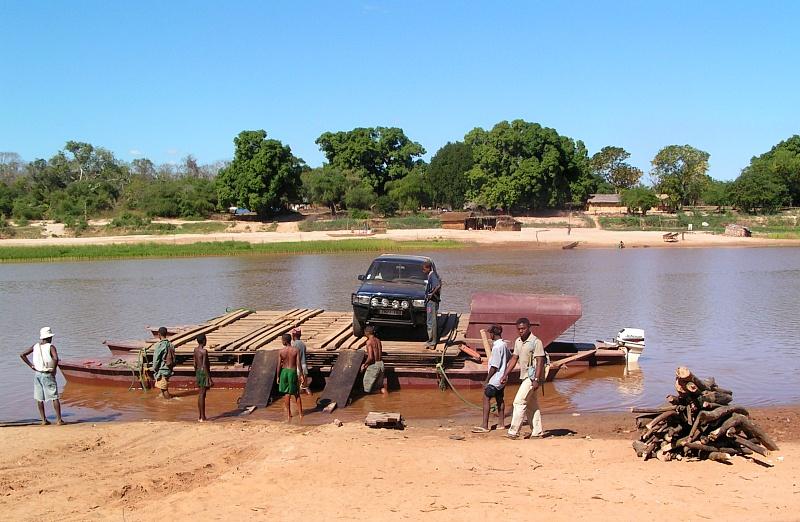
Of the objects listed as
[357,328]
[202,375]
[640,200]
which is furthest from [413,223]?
[202,375]

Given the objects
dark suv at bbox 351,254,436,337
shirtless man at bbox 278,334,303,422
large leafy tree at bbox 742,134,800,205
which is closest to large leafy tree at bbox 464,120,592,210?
large leafy tree at bbox 742,134,800,205

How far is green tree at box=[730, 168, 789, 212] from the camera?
82.4m

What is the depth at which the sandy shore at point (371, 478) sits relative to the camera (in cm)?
756

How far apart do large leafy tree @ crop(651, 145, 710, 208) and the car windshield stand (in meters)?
89.2

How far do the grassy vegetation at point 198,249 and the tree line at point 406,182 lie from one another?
17906mm

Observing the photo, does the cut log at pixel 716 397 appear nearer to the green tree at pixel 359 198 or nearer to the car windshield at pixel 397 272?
the car windshield at pixel 397 272

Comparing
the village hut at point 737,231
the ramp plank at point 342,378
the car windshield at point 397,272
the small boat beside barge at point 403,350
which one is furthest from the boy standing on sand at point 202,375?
the village hut at point 737,231

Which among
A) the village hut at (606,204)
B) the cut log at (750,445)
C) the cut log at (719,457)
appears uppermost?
the village hut at (606,204)

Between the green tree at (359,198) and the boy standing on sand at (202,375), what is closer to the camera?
the boy standing on sand at (202,375)

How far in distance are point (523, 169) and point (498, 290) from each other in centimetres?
5452

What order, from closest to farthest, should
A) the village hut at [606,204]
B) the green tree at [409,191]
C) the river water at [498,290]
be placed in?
the river water at [498,290] → the green tree at [409,191] → the village hut at [606,204]

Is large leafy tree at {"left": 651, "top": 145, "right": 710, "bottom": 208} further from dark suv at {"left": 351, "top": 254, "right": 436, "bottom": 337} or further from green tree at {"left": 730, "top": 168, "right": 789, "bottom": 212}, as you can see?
dark suv at {"left": 351, "top": 254, "right": 436, "bottom": 337}

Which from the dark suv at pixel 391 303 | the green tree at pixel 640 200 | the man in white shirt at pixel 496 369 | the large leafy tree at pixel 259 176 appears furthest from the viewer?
the green tree at pixel 640 200

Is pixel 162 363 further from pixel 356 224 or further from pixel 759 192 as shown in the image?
pixel 759 192
